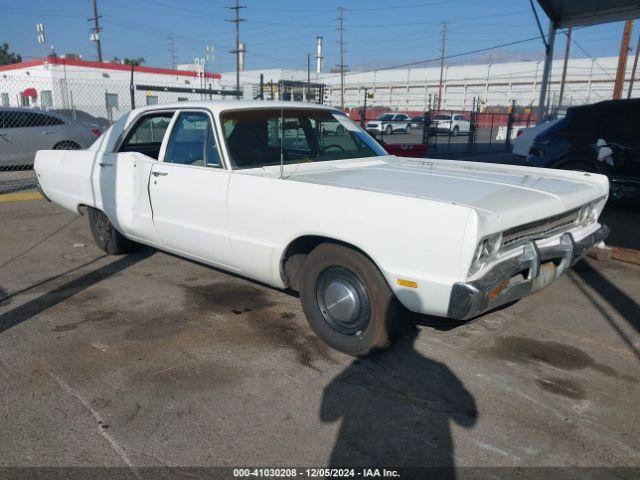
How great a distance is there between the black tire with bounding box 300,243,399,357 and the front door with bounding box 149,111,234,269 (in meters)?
0.83

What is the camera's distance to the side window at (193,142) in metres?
4.25

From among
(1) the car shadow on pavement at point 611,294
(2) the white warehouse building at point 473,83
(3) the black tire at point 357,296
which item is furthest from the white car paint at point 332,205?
(2) the white warehouse building at point 473,83

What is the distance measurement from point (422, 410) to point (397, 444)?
35 centimetres

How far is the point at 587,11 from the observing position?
33.3 ft

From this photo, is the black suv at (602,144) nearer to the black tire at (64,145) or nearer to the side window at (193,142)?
the side window at (193,142)

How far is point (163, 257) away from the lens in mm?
5891

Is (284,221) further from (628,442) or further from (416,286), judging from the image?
(628,442)

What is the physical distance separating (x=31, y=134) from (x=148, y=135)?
6911 mm

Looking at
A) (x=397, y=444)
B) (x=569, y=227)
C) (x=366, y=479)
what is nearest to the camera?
(x=366, y=479)

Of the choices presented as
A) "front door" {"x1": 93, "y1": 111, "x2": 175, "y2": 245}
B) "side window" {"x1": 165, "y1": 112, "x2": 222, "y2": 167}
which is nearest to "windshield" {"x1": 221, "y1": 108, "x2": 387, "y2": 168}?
"side window" {"x1": 165, "y1": 112, "x2": 222, "y2": 167}

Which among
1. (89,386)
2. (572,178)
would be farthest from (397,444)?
(572,178)

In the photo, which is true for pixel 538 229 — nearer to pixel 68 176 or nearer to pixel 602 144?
pixel 68 176

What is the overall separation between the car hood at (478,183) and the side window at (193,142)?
762mm

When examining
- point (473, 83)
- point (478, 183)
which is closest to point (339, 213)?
point (478, 183)
